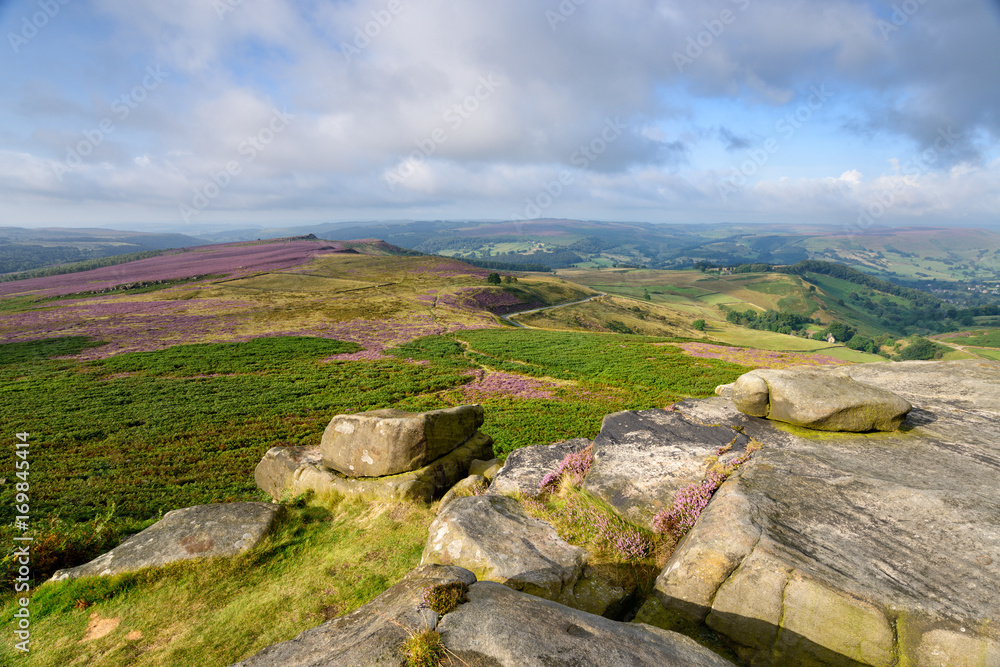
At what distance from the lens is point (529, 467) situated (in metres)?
12.4

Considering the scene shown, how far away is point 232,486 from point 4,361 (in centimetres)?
4814

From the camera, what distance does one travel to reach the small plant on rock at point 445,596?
17.7ft

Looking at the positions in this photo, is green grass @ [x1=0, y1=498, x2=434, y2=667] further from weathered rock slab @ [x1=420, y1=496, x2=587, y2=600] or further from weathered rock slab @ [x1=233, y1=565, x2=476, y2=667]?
weathered rock slab @ [x1=233, y1=565, x2=476, y2=667]

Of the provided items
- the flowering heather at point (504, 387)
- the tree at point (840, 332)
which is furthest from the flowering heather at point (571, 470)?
the tree at point (840, 332)

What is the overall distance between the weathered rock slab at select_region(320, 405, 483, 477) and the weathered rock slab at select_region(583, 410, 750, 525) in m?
5.75

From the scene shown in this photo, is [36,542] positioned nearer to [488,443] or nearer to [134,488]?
[134,488]

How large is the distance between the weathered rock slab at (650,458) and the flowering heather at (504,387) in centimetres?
1972

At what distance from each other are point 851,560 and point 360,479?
512 inches

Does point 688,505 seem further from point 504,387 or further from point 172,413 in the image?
point 172,413

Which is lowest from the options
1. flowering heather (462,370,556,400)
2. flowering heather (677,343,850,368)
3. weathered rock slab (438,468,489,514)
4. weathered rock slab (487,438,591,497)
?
flowering heather (677,343,850,368)

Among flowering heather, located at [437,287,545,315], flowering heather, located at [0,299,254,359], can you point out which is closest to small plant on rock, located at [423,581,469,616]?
flowering heather, located at [0,299,254,359]

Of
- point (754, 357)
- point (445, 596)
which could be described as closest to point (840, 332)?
point (754, 357)

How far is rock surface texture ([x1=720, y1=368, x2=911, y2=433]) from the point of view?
1087 centimetres

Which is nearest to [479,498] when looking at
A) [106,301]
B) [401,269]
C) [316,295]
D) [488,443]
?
[488,443]
